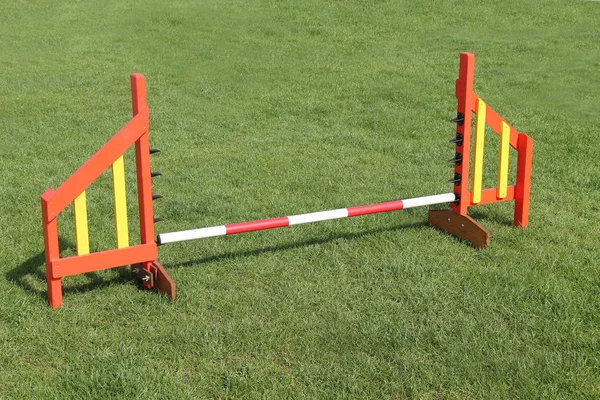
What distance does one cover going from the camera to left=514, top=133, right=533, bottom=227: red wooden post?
20.2ft

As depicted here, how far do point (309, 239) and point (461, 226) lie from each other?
122 cm

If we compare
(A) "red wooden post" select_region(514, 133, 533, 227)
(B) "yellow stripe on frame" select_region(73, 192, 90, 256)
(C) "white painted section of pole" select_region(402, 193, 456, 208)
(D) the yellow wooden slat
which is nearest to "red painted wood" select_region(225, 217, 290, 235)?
(B) "yellow stripe on frame" select_region(73, 192, 90, 256)

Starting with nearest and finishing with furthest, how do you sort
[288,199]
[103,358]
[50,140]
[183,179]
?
[103,358] < [288,199] < [183,179] < [50,140]

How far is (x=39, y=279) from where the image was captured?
5.25 m

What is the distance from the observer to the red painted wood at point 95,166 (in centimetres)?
465

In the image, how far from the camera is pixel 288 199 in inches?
276

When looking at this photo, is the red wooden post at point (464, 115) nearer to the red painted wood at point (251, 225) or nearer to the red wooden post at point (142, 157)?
the red painted wood at point (251, 225)

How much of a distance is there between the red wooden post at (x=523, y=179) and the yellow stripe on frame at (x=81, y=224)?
11.6 feet

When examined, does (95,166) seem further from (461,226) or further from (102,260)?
(461,226)

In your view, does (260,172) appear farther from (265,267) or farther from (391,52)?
(391,52)

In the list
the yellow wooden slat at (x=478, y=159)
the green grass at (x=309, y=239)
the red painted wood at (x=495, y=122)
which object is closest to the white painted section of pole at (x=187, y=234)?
the green grass at (x=309, y=239)

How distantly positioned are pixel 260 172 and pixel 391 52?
7.85 metres

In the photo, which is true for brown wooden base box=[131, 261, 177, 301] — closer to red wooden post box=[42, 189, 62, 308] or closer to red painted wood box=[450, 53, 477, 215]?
red wooden post box=[42, 189, 62, 308]

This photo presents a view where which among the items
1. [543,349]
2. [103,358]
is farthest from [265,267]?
[543,349]
